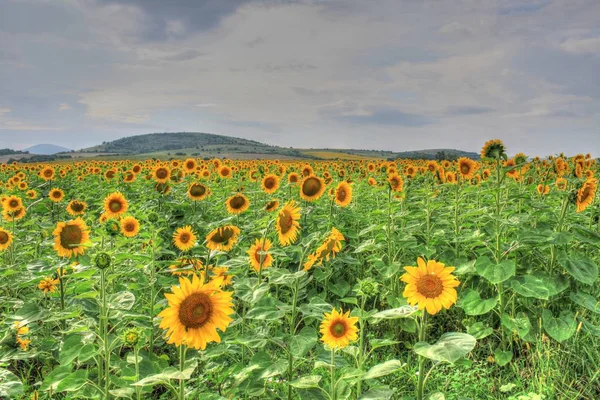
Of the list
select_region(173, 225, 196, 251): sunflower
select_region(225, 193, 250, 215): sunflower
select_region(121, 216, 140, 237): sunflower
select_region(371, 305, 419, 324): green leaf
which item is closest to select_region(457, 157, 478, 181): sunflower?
select_region(225, 193, 250, 215): sunflower

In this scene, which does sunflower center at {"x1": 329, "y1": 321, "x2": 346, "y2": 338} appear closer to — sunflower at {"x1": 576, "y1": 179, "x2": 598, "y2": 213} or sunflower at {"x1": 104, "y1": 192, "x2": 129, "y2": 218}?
sunflower at {"x1": 576, "y1": 179, "x2": 598, "y2": 213}

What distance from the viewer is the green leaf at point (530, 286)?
3.09 metres

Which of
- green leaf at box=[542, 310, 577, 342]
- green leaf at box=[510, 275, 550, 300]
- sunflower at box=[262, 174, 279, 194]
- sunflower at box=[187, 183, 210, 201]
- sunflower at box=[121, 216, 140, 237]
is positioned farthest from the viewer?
sunflower at box=[187, 183, 210, 201]

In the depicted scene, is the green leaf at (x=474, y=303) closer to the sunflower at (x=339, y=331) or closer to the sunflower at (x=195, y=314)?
the sunflower at (x=339, y=331)

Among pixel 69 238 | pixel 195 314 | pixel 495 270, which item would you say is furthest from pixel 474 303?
pixel 69 238

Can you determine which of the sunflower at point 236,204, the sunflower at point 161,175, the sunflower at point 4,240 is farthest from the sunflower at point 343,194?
the sunflower at point 161,175

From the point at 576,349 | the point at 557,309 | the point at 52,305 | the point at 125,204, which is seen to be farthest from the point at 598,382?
the point at 125,204

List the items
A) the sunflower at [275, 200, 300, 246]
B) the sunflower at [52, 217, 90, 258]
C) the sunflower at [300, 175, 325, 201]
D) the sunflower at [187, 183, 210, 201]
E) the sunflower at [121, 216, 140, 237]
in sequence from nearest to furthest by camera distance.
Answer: the sunflower at [275, 200, 300, 246], the sunflower at [52, 217, 90, 258], the sunflower at [121, 216, 140, 237], the sunflower at [300, 175, 325, 201], the sunflower at [187, 183, 210, 201]

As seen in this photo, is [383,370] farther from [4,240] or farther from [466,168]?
[4,240]

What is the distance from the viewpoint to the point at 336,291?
4.57 meters

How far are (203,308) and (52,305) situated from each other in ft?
8.59

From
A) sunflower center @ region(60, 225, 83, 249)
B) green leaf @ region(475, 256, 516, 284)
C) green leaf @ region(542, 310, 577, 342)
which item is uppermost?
sunflower center @ region(60, 225, 83, 249)

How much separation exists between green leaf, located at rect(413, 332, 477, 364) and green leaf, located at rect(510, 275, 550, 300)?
1.40m

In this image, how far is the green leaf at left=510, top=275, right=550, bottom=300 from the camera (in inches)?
122
